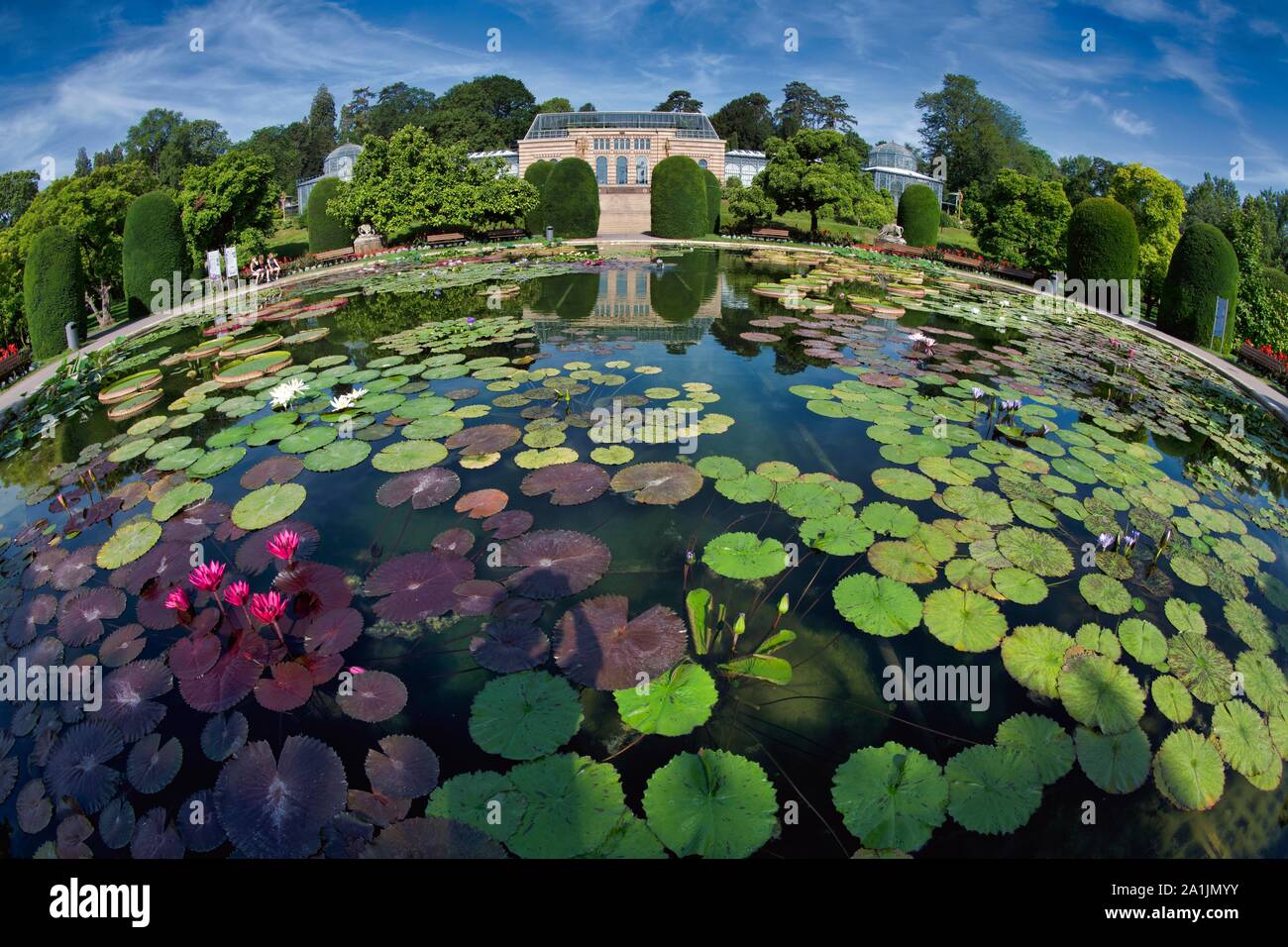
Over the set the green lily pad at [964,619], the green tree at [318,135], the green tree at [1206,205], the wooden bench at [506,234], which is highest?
the green tree at [318,135]

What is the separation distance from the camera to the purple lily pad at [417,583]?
4297 mm

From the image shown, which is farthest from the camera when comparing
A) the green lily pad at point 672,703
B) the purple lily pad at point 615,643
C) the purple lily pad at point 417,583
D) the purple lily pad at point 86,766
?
the purple lily pad at point 417,583

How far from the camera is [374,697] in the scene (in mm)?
3615

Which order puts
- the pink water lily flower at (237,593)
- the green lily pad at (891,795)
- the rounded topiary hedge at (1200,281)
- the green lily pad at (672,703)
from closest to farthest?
the green lily pad at (891,795) → the green lily pad at (672,703) → the pink water lily flower at (237,593) → the rounded topiary hedge at (1200,281)

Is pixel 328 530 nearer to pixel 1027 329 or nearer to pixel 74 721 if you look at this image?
pixel 74 721

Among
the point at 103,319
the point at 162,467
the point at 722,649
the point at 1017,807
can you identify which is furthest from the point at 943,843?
the point at 103,319

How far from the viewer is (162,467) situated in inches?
251

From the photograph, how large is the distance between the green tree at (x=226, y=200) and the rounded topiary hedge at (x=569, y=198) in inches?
461

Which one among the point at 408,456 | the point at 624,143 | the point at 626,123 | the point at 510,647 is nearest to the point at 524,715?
the point at 510,647

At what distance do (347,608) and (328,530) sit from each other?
3.97 feet

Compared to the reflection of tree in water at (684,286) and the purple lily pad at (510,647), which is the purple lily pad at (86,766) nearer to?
the purple lily pad at (510,647)

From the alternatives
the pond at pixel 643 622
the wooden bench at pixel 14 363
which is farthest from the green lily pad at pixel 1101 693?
the wooden bench at pixel 14 363

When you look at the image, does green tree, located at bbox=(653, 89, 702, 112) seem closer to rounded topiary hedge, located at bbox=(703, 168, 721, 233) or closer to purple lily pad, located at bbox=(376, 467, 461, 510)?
rounded topiary hedge, located at bbox=(703, 168, 721, 233)

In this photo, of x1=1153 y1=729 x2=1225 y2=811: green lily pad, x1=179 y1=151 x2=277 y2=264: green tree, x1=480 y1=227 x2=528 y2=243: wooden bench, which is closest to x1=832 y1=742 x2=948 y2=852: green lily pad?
x1=1153 y1=729 x2=1225 y2=811: green lily pad
